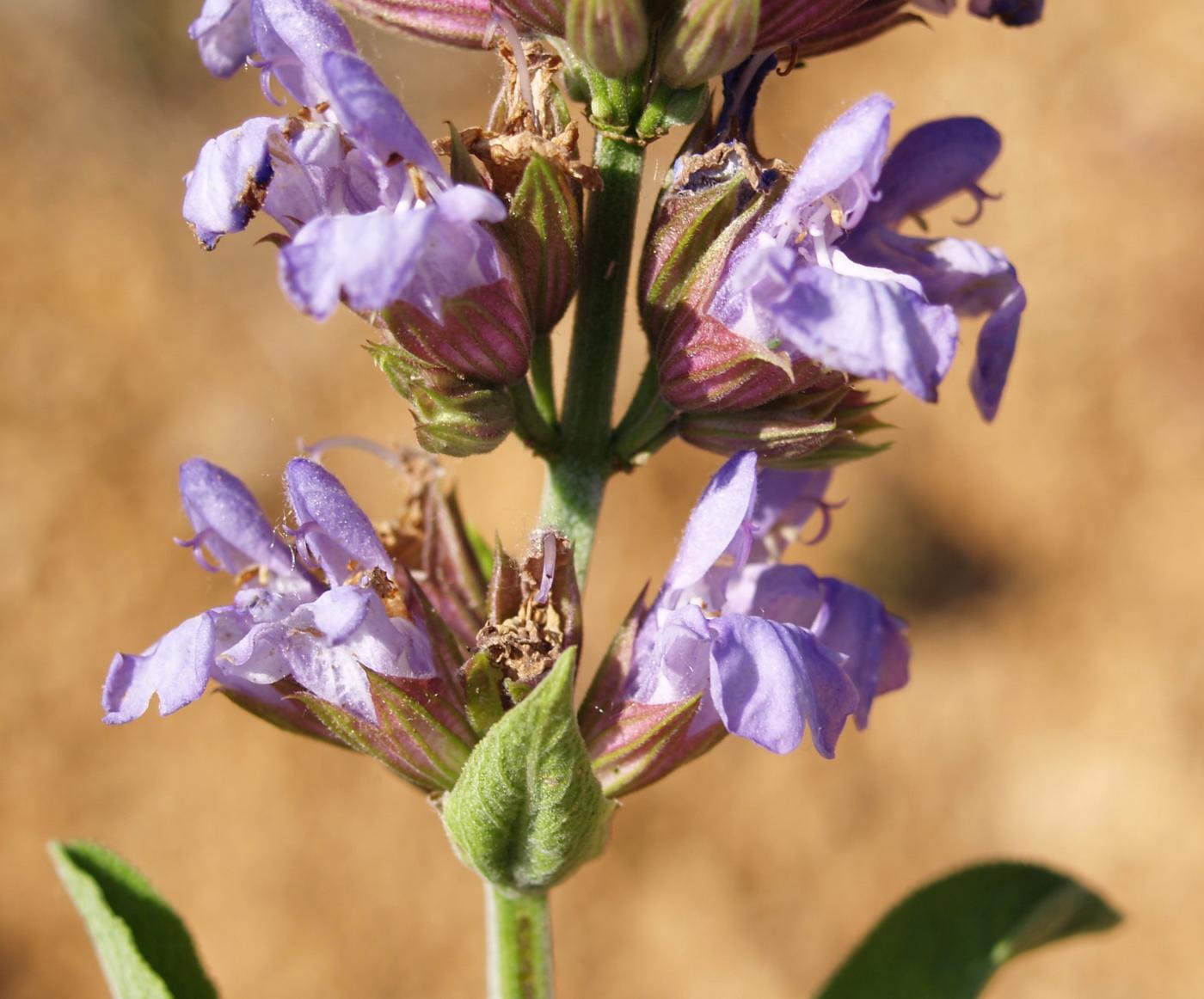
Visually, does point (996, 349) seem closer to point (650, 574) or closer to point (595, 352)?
point (595, 352)

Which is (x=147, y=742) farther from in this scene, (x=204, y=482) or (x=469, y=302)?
(x=469, y=302)

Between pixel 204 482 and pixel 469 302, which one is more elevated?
pixel 469 302

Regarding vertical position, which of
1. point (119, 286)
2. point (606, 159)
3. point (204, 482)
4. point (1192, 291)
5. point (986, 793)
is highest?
point (606, 159)

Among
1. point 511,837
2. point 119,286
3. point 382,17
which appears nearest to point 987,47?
point 119,286

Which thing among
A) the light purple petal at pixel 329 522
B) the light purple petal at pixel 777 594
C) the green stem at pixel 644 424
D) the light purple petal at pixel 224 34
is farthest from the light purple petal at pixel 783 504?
the light purple petal at pixel 224 34

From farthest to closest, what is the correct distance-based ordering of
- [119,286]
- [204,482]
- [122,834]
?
[119,286] < [122,834] < [204,482]

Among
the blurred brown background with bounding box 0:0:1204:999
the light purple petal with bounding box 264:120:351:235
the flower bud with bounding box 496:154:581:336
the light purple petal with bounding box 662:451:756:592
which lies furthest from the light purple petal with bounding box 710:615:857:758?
the blurred brown background with bounding box 0:0:1204:999

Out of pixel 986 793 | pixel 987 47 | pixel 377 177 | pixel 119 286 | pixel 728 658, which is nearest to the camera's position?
pixel 728 658

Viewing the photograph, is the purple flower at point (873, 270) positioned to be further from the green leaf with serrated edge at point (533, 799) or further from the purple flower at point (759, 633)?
the green leaf with serrated edge at point (533, 799)
